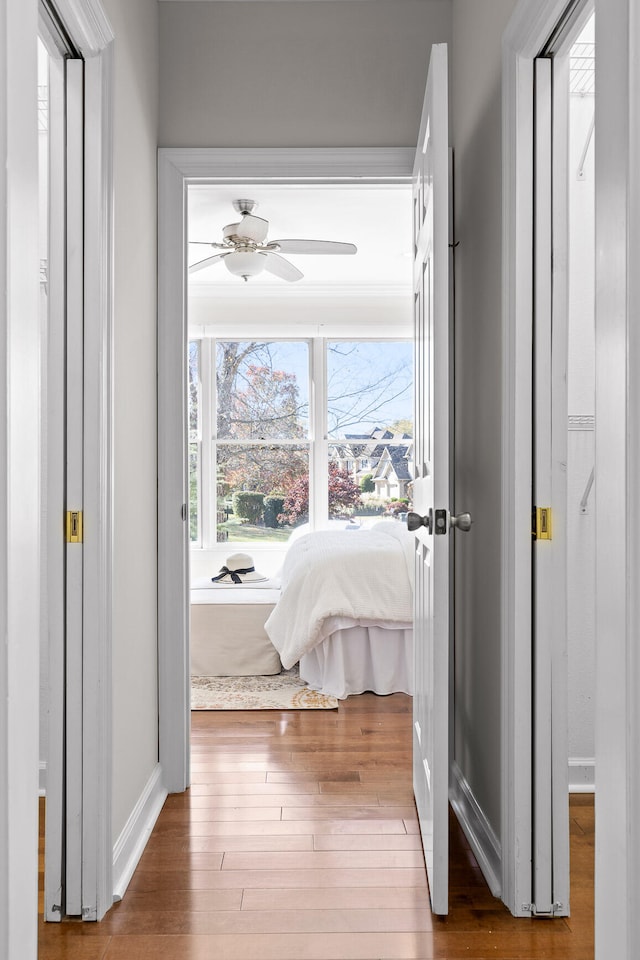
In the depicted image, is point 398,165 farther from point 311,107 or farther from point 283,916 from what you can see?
point 283,916

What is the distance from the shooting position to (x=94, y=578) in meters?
1.91

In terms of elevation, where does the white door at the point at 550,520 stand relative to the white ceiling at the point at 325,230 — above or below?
below

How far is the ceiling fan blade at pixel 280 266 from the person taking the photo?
14.0 ft

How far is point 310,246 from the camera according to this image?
4.09 meters

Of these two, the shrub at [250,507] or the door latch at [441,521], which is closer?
the door latch at [441,521]

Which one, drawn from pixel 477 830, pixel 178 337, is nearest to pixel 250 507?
pixel 178 337

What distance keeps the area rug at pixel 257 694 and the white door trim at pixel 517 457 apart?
5.86 ft

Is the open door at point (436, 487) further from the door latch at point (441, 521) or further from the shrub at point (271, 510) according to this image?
the shrub at point (271, 510)

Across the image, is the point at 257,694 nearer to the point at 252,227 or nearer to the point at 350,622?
the point at 350,622

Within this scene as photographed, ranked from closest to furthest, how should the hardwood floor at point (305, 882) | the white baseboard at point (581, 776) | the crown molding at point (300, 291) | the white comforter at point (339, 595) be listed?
1. the hardwood floor at point (305, 882)
2. the white baseboard at point (581, 776)
3. the white comforter at point (339, 595)
4. the crown molding at point (300, 291)

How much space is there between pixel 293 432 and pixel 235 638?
278cm

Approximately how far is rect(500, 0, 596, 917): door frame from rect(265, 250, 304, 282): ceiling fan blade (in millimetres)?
2475

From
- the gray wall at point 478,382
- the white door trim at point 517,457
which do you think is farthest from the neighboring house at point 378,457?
the white door trim at point 517,457
